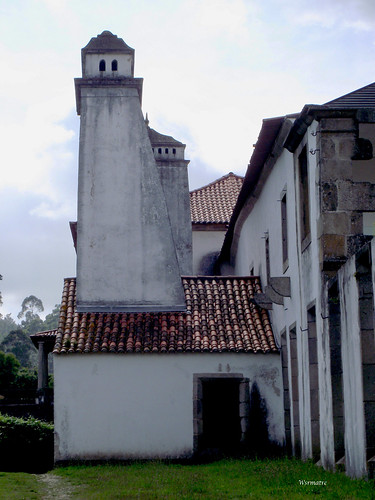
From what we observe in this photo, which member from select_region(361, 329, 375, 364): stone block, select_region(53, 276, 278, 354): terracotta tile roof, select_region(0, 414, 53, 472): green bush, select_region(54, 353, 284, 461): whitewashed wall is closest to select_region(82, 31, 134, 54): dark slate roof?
select_region(53, 276, 278, 354): terracotta tile roof

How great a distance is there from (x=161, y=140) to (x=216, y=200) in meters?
4.27

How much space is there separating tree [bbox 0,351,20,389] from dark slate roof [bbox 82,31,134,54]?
2112 cm

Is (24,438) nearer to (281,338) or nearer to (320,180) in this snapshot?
(281,338)

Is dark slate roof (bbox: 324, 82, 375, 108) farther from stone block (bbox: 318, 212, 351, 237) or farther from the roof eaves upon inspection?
stone block (bbox: 318, 212, 351, 237)

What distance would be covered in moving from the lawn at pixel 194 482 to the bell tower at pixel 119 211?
454cm

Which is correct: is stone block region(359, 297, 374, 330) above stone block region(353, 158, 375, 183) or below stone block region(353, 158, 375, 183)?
below

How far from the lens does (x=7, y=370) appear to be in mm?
38844

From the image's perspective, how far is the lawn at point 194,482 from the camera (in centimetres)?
1007

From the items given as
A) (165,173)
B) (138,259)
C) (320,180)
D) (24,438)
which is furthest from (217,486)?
(165,173)

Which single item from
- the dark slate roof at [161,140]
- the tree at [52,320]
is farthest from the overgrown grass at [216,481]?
the tree at [52,320]

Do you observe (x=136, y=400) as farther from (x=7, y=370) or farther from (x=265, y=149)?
(x=7, y=370)

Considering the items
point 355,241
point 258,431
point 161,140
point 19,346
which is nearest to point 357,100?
point 355,241

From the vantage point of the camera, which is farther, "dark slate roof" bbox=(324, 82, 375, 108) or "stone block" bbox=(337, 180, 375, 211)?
"dark slate roof" bbox=(324, 82, 375, 108)

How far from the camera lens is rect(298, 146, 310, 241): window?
14523mm
